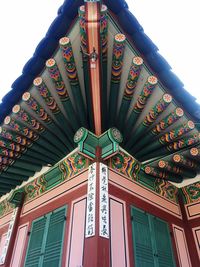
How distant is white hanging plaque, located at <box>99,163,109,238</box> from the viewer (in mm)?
2562

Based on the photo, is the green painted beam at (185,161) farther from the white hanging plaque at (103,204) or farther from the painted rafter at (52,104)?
the painted rafter at (52,104)

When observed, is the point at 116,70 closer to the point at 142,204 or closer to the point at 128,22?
the point at 128,22

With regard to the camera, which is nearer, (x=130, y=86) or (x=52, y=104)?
(x=130, y=86)

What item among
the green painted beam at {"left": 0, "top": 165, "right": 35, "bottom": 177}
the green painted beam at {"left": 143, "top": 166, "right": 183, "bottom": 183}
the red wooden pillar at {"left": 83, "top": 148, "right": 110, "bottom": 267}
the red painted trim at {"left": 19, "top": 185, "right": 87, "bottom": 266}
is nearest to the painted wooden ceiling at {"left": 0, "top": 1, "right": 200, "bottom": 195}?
Result: the green painted beam at {"left": 143, "top": 166, "right": 183, "bottom": 183}

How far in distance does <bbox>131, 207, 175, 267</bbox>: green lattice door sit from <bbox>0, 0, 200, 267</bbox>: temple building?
0.02 m

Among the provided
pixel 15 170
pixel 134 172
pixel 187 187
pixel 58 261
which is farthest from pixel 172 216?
pixel 15 170

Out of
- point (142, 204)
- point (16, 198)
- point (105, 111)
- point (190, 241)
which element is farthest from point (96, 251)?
point (16, 198)

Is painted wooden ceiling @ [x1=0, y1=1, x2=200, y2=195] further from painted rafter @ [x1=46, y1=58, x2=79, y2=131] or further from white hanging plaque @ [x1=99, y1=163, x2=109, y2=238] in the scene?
white hanging plaque @ [x1=99, y1=163, x2=109, y2=238]

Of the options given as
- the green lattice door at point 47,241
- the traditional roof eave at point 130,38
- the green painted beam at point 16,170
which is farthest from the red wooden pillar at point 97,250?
the green painted beam at point 16,170

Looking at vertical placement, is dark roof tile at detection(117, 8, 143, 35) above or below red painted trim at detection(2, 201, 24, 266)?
above

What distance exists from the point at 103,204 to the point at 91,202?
0.15m

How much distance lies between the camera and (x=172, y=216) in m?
3.93

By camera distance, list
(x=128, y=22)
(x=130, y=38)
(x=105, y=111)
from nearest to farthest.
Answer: (x=128, y=22) → (x=130, y=38) → (x=105, y=111)

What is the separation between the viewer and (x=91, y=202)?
2797 millimetres
